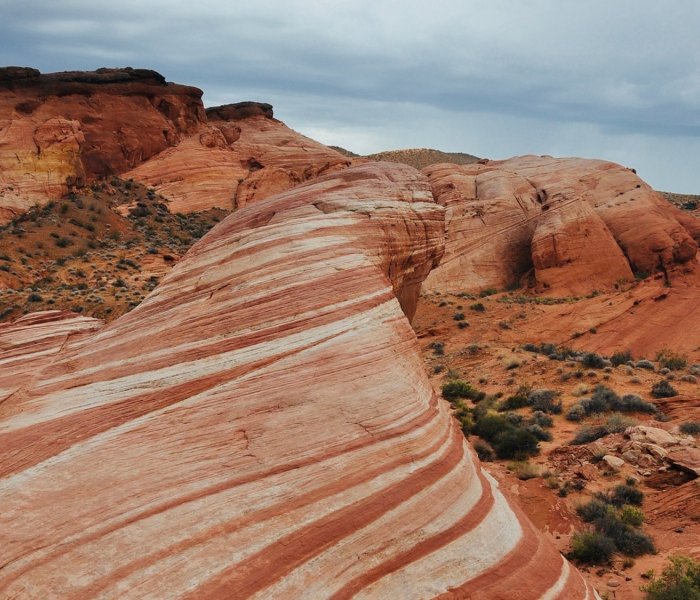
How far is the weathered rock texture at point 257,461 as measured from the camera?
4.55 meters

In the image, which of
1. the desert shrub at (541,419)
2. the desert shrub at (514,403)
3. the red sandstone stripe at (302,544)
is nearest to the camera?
the red sandstone stripe at (302,544)

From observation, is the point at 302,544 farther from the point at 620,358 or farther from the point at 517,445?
the point at 620,358

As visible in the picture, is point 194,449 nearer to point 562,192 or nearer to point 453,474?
point 453,474

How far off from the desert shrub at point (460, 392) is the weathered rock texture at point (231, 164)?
3023 cm

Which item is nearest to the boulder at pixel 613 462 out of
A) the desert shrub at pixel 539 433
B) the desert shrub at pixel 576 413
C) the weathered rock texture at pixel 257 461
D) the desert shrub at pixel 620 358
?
the desert shrub at pixel 539 433

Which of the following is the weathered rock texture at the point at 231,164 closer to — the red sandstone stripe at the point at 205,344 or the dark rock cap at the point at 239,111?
the dark rock cap at the point at 239,111

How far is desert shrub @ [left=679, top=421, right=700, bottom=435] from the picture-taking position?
13.0m

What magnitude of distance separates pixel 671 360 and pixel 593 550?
1427cm

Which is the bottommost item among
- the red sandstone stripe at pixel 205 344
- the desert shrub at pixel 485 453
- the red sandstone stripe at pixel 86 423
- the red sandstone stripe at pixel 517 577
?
the desert shrub at pixel 485 453

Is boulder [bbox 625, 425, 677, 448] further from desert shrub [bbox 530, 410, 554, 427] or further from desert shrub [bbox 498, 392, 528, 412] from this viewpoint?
desert shrub [bbox 498, 392, 528, 412]

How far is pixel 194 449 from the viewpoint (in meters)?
5.23

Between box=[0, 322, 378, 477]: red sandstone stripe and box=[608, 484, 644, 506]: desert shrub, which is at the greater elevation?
box=[0, 322, 378, 477]: red sandstone stripe

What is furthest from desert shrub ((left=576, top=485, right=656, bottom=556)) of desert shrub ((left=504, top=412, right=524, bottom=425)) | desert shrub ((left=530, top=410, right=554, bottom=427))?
desert shrub ((left=504, top=412, right=524, bottom=425))

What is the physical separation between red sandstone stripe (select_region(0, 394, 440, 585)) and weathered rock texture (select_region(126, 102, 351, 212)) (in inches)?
1579
